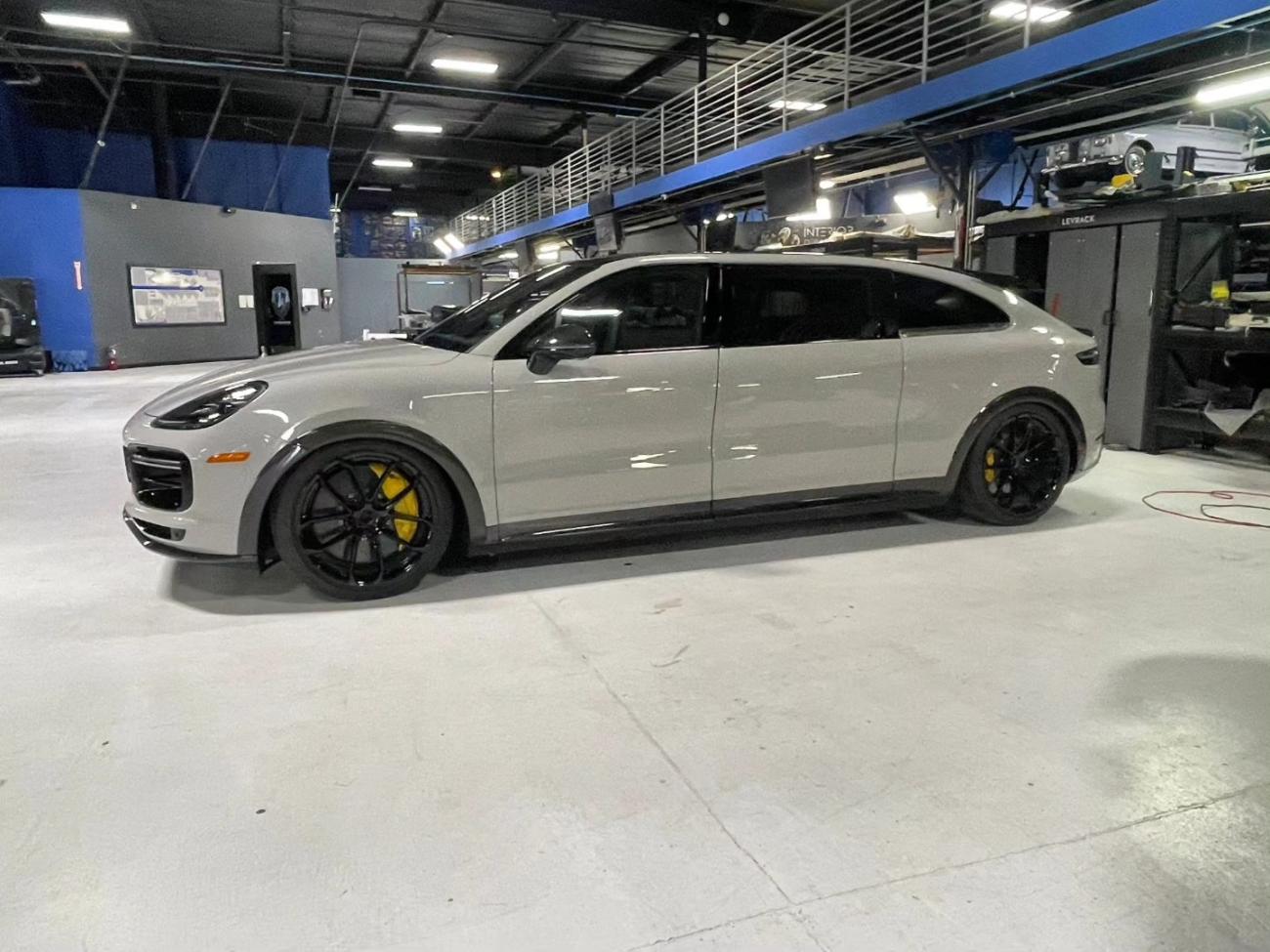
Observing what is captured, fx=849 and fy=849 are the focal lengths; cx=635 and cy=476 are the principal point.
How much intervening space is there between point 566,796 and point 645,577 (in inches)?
69.3

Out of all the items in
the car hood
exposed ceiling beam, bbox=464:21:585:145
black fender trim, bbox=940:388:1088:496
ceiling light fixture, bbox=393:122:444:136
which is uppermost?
ceiling light fixture, bbox=393:122:444:136

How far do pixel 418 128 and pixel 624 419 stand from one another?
2064 centimetres

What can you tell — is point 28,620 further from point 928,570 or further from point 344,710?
point 928,570

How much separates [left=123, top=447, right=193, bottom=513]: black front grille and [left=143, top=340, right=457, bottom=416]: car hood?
201mm

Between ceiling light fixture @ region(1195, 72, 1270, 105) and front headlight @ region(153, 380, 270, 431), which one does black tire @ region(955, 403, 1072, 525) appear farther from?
ceiling light fixture @ region(1195, 72, 1270, 105)

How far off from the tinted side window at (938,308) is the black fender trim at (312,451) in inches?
92.5

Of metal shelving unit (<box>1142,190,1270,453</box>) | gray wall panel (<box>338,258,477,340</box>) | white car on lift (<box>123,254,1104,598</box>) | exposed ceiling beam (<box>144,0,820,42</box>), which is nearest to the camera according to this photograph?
white car on lift (<box>123,254,1104,598</box>)

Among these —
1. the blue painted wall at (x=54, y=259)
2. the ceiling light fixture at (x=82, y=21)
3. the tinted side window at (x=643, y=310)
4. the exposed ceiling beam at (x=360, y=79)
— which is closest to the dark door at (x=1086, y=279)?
the tinted side window at (x=643, y=310)

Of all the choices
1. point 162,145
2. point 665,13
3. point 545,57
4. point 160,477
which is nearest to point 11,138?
point 162,145

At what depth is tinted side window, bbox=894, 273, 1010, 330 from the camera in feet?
14.0

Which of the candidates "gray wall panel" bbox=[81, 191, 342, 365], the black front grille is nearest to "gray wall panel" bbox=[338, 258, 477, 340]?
"gray wall panel" bbox=[81, 191, 342, 365]

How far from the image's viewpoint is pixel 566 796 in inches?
83.4

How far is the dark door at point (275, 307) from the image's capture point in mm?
20469

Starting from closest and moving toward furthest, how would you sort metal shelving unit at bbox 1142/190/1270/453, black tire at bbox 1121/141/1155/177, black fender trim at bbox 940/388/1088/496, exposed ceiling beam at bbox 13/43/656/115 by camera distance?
1. black fender trim at bbox 940/388/1088/496
2. metal shelving unit at bbox 1142/190/1270/453
3. black tire at bbox 1121/141/1155/177
4. exposed ceiling beam at bbox 13/43/656/115
